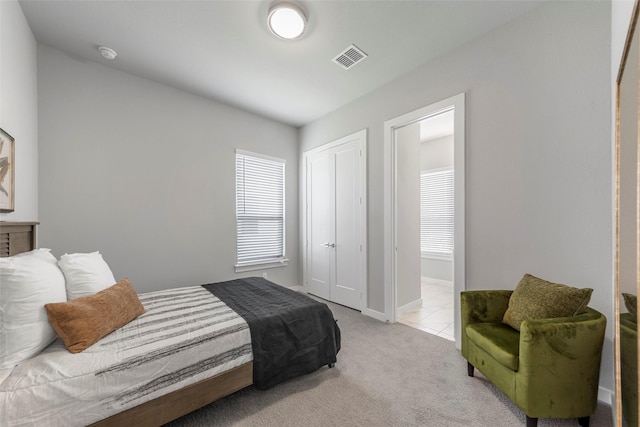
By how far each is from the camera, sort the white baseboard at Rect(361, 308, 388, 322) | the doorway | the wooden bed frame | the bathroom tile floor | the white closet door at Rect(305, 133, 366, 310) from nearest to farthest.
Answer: the wooden bed frame < the bathroom tile floor < the white baseboard at Rect(361, 308, 388, 322) < the white closet door at Rect(305, 133, 366, 310) < the doorway

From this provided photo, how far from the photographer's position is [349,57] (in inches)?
101

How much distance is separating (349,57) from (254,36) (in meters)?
0.95

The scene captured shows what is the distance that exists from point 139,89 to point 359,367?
3793 millimetres

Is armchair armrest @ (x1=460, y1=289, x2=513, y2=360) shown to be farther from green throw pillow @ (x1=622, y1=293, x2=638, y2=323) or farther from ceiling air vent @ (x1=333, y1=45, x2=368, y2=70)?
ceiling air vent @ (x1=333, y1=45, x2=368, y2=70)

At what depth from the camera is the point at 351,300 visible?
3.60 m

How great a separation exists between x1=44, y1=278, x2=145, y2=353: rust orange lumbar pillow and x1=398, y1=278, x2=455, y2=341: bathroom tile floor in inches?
112

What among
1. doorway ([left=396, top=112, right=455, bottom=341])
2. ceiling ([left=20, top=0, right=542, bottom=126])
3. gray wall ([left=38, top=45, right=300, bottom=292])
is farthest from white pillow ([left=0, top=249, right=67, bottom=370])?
doorway ([left=396, top=112, right=455, bottom=341])

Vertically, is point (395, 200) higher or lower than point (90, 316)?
higher

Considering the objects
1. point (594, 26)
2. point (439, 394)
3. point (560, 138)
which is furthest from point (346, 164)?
point (439, 394)

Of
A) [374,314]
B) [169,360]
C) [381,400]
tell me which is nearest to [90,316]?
[169,360]

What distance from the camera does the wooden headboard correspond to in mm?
1578

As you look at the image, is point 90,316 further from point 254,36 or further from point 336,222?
point 336,222

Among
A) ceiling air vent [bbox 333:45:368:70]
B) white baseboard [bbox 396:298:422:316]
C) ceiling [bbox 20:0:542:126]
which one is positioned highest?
ceiling [bbox 20:0:542:126]

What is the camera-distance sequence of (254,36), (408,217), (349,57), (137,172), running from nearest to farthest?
(254,36) < (349,57) < (137,172) < (408,217)
